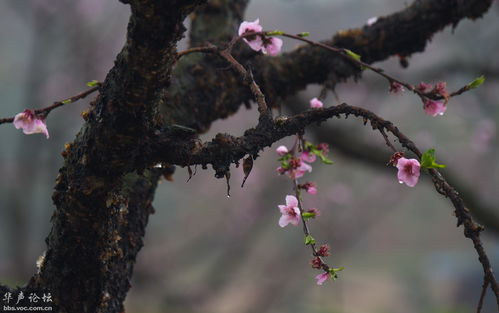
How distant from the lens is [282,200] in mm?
10305

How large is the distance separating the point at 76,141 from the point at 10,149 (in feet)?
50.0

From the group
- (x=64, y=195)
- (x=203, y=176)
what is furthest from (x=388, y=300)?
(x=64, y=195)

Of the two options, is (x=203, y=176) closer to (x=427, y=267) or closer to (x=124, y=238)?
(x=427, y=267)

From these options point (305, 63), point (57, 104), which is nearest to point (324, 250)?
point (57, 104)

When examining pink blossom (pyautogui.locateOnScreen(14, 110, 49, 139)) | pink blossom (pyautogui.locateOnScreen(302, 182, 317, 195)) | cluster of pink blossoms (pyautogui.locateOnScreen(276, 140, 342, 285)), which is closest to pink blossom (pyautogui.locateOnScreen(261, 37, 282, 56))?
cluster of pink blossoms (pyautogui.locateOnScreen(276, 140, 342, 285))

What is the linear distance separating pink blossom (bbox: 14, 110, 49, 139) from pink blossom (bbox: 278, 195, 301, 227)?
59 centimetres

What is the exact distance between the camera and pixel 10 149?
1490cm

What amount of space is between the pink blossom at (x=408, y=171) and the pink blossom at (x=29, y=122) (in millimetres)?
799

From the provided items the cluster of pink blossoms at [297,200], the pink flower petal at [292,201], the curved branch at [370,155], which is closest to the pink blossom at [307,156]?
the cluster of pink blossoms at [297,200]

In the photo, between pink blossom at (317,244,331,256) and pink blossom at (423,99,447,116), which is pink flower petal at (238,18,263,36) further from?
pink blossom at (317,244,331,256)

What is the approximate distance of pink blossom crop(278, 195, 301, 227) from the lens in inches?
48.9

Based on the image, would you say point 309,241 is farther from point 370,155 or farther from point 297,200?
point 370,155

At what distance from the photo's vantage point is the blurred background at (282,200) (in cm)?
696

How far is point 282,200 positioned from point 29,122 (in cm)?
925
